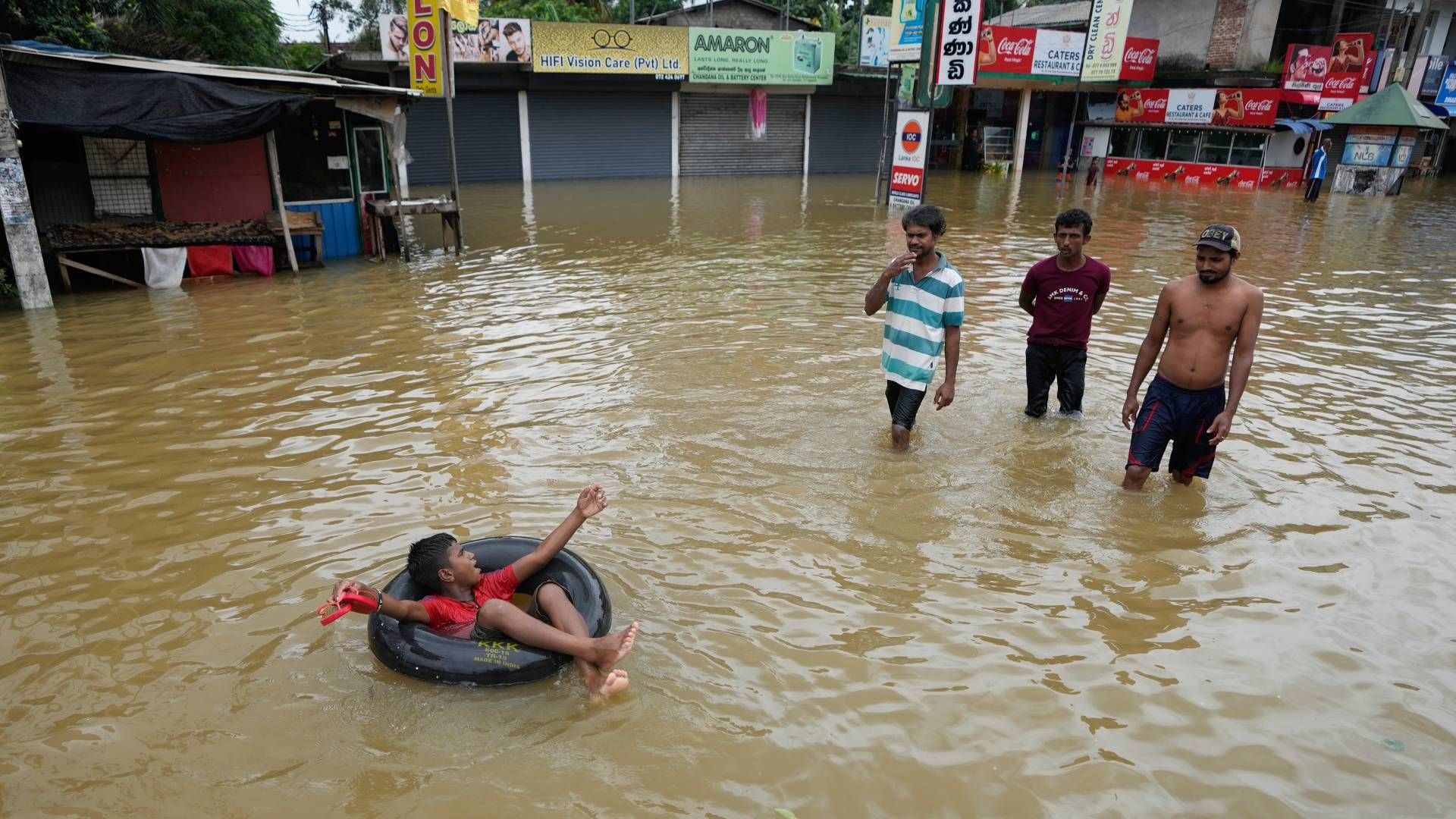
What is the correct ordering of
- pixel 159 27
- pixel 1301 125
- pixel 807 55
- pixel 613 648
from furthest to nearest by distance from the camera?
pixel 807 55 < pixel 1301 125 < pixel 159 27 < pixel 613 648

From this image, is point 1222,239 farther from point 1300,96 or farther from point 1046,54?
point 1300,96

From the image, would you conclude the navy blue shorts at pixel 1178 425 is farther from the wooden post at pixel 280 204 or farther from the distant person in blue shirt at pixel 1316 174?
the distant person in blue shirt at pixel 1316 174

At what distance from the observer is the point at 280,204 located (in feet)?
40.8

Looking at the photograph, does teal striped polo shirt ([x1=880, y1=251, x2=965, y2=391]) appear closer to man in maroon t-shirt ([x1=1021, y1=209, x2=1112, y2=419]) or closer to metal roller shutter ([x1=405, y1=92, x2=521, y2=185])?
man in maroon t-shirt ([x1=1021, y1=209, x2=1112, y2=419])

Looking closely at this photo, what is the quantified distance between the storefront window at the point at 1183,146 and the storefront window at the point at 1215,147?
0.22 meters

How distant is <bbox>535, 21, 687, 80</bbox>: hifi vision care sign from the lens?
2480 centimetres

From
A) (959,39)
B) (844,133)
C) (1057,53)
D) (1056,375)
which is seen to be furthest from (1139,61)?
(1056,375)

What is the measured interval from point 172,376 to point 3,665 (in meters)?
4.39

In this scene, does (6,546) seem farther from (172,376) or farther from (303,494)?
(172,376)

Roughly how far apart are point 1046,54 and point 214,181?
2601 cm

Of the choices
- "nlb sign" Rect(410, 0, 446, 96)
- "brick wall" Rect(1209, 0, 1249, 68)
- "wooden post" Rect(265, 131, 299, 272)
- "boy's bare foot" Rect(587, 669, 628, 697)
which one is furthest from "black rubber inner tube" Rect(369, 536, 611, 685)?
"brick wall" Rect(1209, 0, 1249, 68)

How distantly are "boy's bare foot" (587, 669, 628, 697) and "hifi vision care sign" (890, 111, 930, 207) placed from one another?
1514cm

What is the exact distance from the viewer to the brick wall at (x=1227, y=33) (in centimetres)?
3105

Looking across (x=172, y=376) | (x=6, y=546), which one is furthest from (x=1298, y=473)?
(x=172, y=376)
